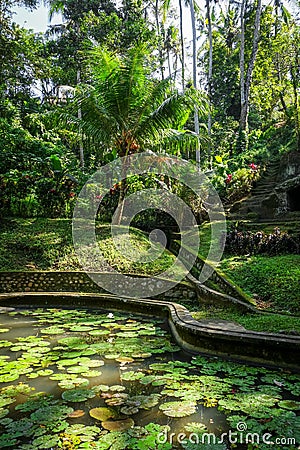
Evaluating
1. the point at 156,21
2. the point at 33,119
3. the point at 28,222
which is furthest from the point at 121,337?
the point at 156,21

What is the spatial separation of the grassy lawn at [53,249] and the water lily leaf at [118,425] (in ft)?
16.7

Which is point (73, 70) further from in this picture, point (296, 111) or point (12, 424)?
point (12, 424)

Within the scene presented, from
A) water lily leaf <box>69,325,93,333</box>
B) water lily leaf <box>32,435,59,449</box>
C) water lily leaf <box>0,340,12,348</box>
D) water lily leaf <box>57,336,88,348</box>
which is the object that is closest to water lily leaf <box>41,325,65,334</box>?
water lily leaf <box>69,325,93,333</box>

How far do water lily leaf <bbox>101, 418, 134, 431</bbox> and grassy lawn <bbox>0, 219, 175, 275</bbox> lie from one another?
508cm

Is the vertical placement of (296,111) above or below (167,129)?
above

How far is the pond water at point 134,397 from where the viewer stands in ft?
7.57

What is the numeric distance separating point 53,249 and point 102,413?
19.4ft

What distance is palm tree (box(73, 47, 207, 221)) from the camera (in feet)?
27.7

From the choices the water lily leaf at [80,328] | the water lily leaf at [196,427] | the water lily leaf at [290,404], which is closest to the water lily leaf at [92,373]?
the water lily leaf at [196,427]

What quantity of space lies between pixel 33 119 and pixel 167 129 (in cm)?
423

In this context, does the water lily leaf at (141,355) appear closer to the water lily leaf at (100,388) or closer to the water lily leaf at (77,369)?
the water lily leaf at (77,369)

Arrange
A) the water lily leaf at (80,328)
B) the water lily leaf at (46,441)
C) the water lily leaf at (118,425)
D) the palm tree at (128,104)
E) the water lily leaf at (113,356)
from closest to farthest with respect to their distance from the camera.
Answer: the water lily leaf at (46,441) < the water lily leaf at (118,425) < the water lily leaf at (113,356) < the water lily leaf at (80,328) < the palm tree at (128,104)

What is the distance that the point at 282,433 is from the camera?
7.68 feet

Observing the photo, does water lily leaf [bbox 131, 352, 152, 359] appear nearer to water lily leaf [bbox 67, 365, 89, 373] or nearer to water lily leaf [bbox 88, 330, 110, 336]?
water lily leaf [bbox 67, 365, 89, 373]
